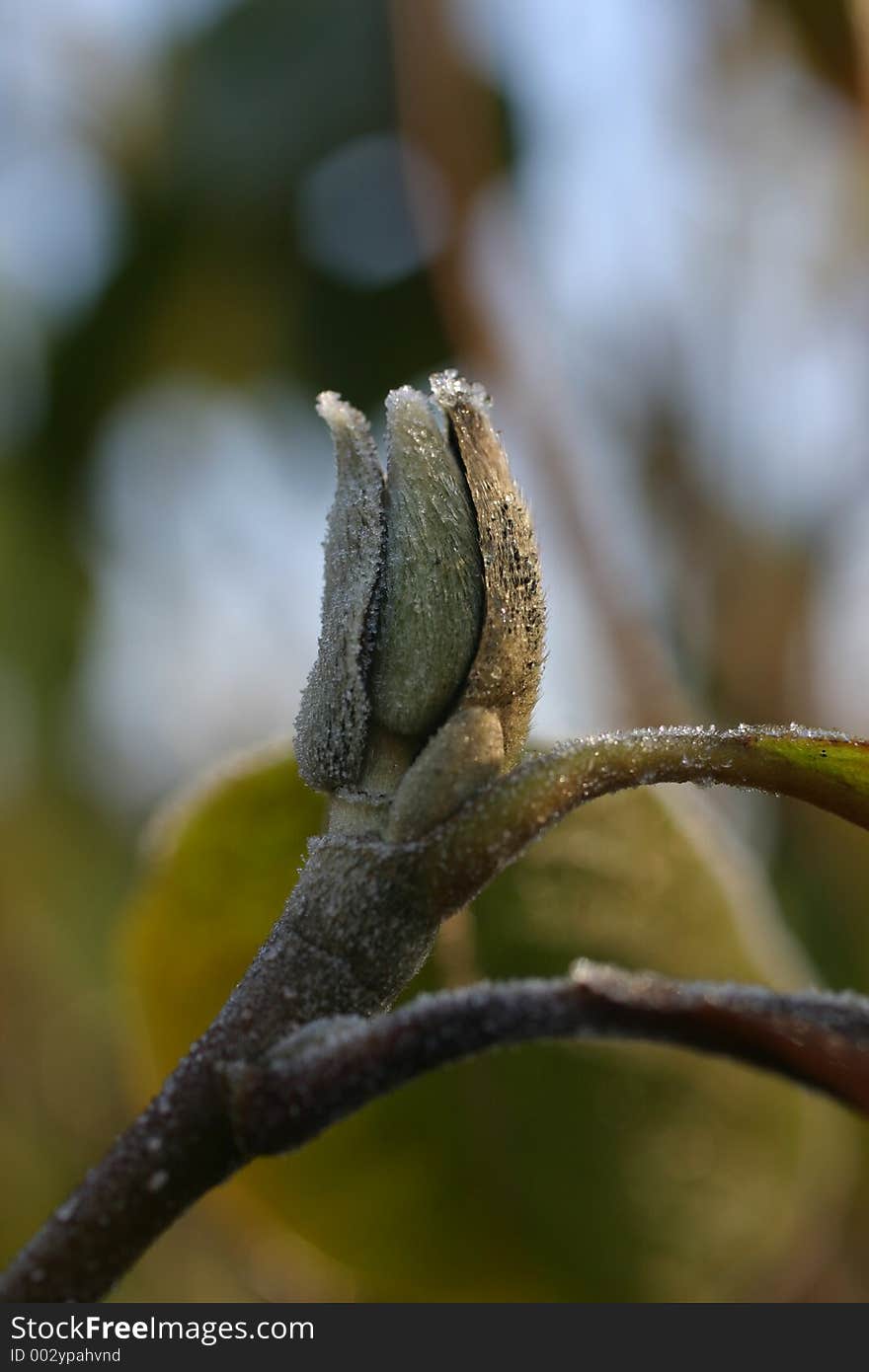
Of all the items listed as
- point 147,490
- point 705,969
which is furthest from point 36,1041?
point 705,969

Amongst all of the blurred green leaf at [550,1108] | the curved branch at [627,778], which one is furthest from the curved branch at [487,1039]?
the blurred green leaf at [550,1108]

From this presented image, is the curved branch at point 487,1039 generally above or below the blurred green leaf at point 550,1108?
below

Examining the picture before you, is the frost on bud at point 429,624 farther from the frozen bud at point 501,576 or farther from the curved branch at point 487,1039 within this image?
the curved branch at point 487,1039

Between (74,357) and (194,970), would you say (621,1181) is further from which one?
(74,357)

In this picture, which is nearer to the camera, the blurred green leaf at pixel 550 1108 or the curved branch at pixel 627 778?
the curved branch at pixel 627 778

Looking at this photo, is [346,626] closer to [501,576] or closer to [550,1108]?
[501,576]

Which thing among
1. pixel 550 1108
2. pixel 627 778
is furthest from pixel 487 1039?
pixel 550 1108
